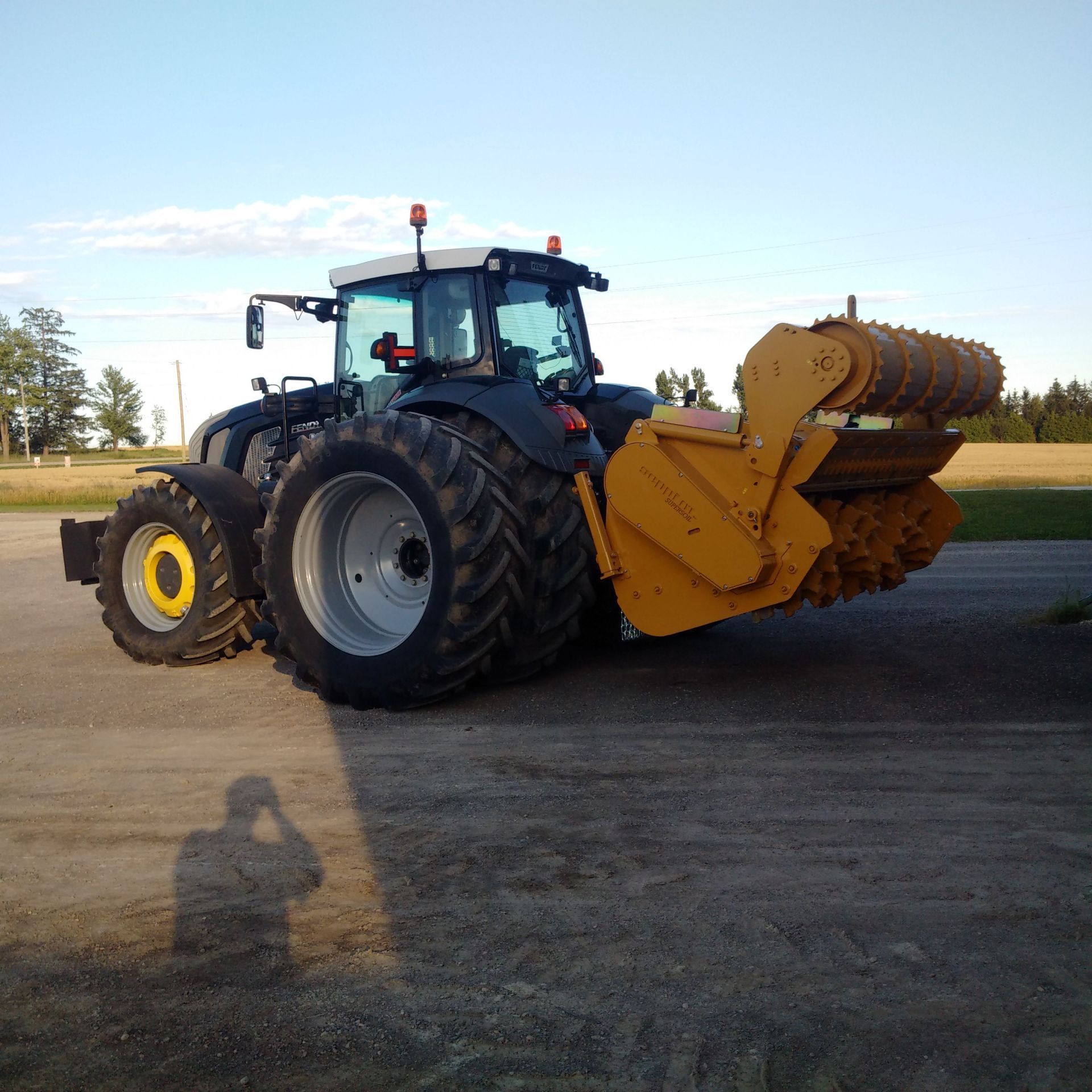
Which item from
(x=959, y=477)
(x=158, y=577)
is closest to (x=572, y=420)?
(x=158, y=577)

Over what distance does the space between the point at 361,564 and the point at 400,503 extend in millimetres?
499

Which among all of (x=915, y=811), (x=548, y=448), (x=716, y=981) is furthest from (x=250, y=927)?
(x=548, y=448)

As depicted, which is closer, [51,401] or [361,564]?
[361,564]

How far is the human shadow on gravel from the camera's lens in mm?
3289

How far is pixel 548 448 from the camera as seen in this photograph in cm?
630

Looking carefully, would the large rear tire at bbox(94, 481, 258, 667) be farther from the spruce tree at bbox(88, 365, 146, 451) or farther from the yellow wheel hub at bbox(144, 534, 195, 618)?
the spruce tree at bbox(88, 365, 146, 451)

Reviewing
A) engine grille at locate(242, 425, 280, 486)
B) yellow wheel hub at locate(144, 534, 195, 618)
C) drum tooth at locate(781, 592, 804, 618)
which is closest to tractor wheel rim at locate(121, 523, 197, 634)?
yellow wheel hub at locate(144, 534, 195, 618)

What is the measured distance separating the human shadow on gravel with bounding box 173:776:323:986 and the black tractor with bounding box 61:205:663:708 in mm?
1763

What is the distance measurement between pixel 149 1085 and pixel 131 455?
81.4m

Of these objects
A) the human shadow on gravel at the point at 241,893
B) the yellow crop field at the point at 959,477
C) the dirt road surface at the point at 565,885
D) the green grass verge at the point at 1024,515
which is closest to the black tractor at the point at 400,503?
the dirt road surface at the point at 565,885

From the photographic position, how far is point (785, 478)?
218 inches

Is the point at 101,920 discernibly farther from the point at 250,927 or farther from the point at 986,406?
the point at 986,406

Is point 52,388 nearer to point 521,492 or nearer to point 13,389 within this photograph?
point 13,389

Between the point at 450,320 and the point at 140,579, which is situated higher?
the point at 450,320
